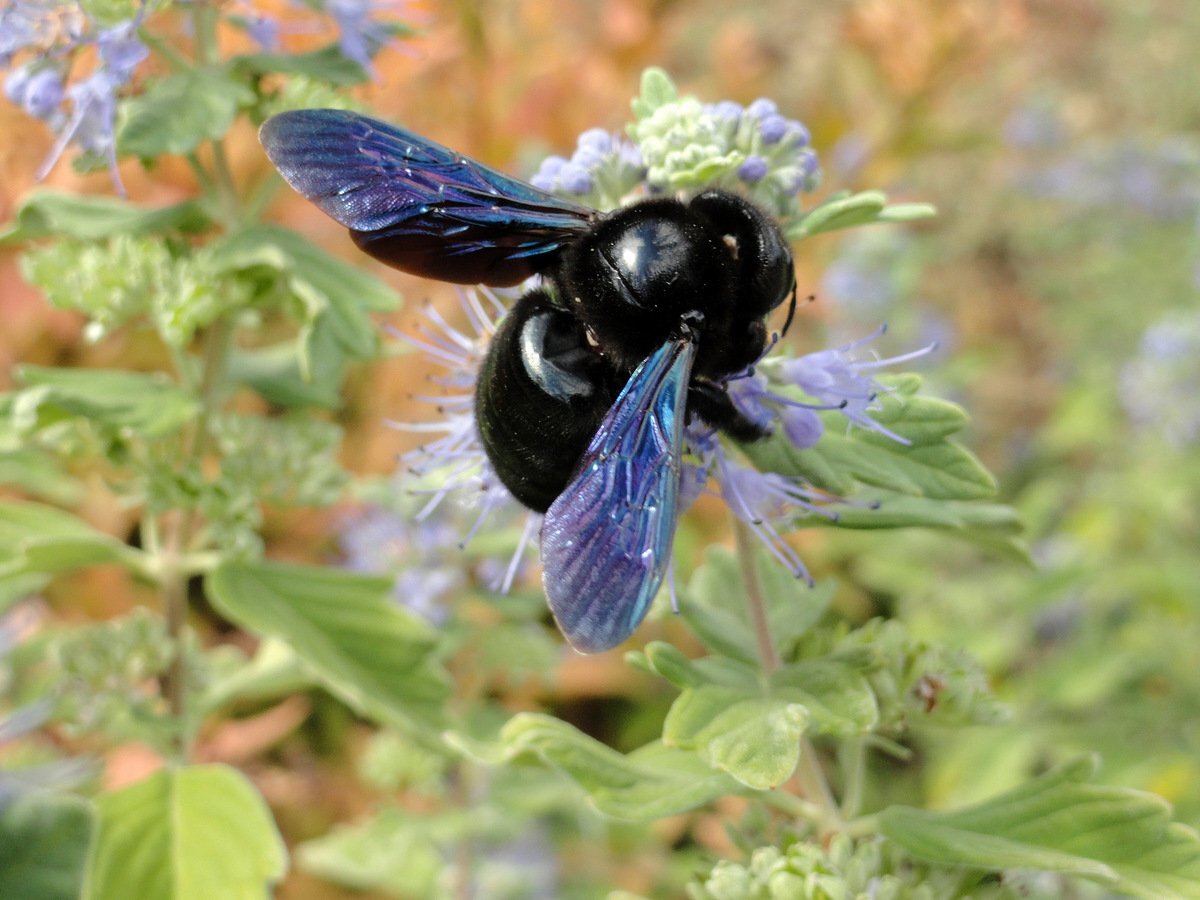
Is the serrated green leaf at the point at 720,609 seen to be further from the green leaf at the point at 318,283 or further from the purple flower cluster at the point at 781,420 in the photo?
the green leaf at the point at 318,283

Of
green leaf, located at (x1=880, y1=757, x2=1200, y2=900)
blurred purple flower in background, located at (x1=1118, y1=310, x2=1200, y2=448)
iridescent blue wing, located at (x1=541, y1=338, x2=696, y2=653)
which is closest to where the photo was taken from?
iridescent blue wing, located at (x1=541, y1=338, x2=696, y2=653)

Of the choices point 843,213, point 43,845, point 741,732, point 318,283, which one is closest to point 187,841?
point 43,845

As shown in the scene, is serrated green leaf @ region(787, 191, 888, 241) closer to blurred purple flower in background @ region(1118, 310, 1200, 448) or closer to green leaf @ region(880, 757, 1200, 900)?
green leaf @ region(880, 757, 1200, 900)

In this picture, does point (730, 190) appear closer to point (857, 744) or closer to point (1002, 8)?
point (857, 744)

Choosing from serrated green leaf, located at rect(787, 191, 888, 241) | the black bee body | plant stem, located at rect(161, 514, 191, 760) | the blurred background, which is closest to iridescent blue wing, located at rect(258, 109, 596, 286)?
the black bee body

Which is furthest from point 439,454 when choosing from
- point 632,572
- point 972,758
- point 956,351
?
point 956,351

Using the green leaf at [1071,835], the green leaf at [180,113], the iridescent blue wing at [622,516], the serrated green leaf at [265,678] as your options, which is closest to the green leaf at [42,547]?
the serrated green leaf at [265,678]

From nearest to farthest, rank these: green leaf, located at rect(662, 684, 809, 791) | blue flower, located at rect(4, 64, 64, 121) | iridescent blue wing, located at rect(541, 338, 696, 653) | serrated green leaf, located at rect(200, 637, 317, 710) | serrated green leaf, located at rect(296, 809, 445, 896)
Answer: iridescent blue wing, located at rect(541, 338, 696, 653)
green leaf, located at rect(662, 684, 809, 791)
blue flower, located at rect(4, 64, 64, 121)
serrated green leaf, located at rect(200, 637, 317, 710)
serrated green leaf, located at rect(296, 809, 445, 896)

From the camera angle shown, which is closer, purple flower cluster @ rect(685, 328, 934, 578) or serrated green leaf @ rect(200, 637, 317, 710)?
purple flower cluster @ rect(685, 328, 934, 578)
